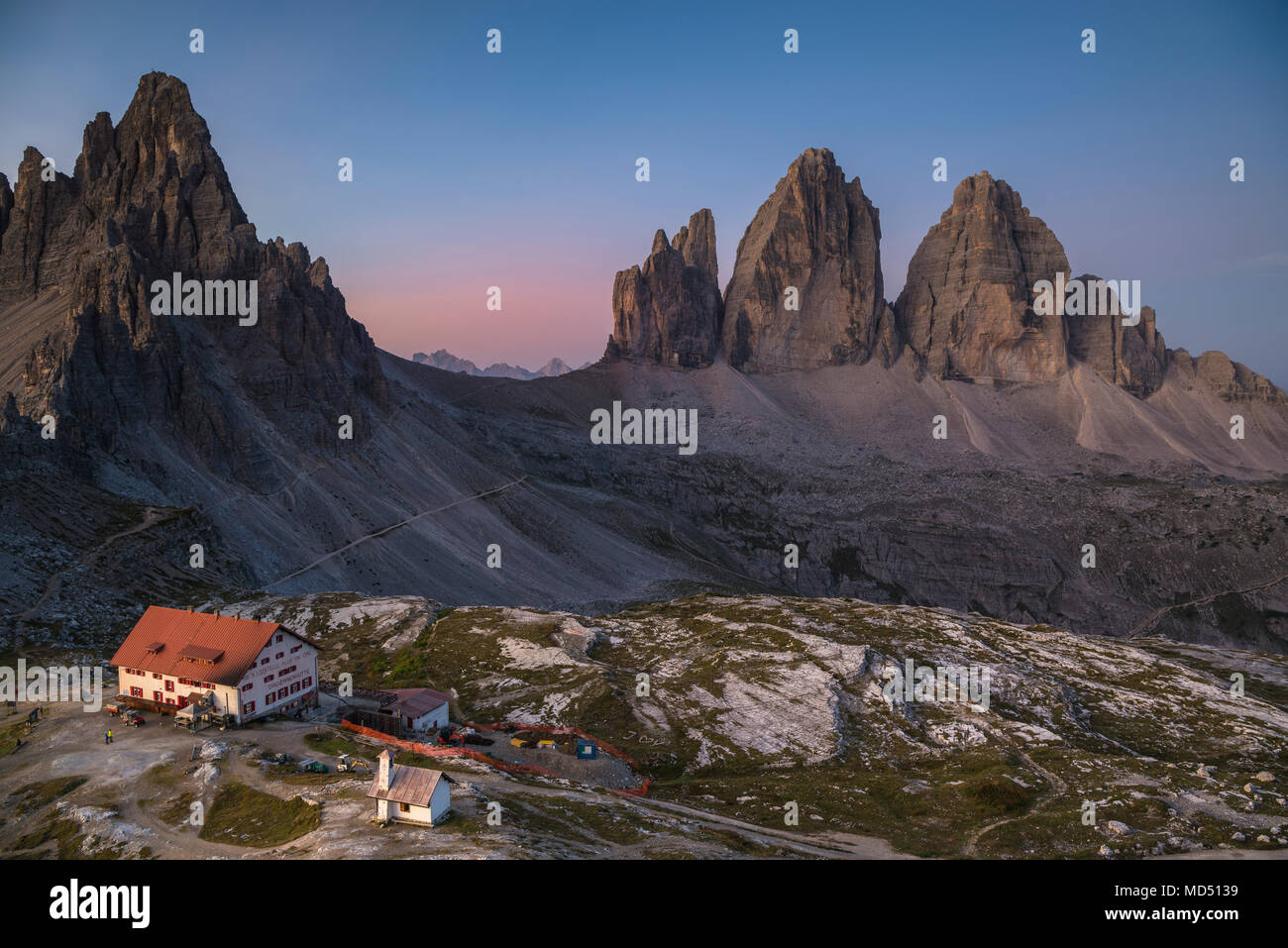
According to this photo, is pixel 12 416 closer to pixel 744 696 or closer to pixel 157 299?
pixel 157 299

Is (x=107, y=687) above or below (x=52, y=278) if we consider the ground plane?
below

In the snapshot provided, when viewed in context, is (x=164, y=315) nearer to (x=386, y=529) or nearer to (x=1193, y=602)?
(x=386, y=529)

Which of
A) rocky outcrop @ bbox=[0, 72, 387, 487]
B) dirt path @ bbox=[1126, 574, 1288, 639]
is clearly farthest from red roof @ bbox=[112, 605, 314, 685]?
dirt path @ bbox=[1126, 574, 1288, 639]

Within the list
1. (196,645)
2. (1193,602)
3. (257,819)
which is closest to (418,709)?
(196,645)

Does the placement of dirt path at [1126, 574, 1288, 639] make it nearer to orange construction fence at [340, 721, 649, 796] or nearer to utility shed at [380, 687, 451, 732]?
orange construction fence at [340, 721, 649, 796]

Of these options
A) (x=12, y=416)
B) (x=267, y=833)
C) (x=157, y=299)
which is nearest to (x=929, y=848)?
(x=267, y=833)
